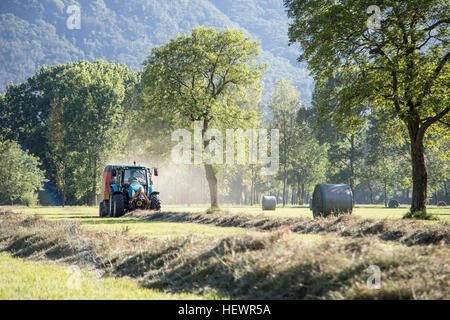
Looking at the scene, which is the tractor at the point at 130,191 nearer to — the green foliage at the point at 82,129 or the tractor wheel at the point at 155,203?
the tractor wheel at the point at 155,203

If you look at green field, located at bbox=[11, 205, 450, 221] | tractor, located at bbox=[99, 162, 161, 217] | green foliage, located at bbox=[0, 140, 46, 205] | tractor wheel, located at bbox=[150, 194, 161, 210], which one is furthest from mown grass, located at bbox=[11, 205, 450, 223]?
green foliage, located at bbox=[0, 140, 46, 205]

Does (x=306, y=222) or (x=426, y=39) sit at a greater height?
(x=426, y=39)

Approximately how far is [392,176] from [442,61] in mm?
43241

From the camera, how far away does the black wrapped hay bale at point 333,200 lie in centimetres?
1884

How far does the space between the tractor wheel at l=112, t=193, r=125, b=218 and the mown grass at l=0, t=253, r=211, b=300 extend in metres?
15.5

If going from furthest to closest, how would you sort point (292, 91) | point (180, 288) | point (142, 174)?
1. point (292, 91)
2. point (142, 174)
3. point (180, 288)

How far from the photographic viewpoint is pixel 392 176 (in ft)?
195

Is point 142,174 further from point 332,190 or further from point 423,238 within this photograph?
point 423,238

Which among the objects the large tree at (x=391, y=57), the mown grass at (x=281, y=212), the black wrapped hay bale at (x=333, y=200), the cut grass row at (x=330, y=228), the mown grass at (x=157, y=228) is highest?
the large tree at (x=391, y=57)

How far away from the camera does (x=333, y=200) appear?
18.9 metres

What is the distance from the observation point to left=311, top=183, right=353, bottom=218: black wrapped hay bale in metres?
18.8

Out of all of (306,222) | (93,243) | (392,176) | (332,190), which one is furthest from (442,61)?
(392,176)

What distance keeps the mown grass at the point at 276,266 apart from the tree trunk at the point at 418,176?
13.4 metres

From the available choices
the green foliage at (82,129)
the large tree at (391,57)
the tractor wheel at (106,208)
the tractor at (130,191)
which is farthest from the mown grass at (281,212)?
the green foliage at (82,129)
